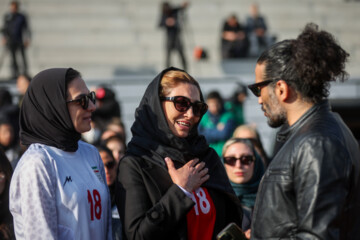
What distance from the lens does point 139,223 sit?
3.28 metres

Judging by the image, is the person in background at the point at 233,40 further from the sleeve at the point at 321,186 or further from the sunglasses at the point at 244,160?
the sleeve at the point at 321,186

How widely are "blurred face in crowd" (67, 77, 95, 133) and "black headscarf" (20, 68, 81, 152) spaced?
0.15 ft

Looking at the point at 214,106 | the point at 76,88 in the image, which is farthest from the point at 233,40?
the point at 76,88

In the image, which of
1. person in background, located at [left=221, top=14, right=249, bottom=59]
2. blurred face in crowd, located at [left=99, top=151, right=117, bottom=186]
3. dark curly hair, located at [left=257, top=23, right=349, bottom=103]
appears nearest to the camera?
dark curly hair, located at [left=257, top=23, right=349, bottom=103]

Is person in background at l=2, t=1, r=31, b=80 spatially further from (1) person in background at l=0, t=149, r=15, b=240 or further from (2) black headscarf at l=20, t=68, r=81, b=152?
(2) black headscarf at l=20, t=68, r=81, b=152

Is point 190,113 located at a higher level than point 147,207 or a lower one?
higher

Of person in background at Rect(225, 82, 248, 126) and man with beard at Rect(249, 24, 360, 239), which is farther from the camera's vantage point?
person in background at Rect(225, 82, 248, 126)

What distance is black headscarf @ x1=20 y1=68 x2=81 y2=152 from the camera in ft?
10.6

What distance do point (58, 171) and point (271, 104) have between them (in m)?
1.17

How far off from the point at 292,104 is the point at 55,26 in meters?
14.0

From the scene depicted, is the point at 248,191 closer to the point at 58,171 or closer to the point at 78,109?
the point at 78,109

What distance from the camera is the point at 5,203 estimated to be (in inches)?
152

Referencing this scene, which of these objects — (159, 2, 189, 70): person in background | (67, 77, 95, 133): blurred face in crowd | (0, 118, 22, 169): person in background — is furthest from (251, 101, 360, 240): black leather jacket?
(159, 2, 189, 70): person in background

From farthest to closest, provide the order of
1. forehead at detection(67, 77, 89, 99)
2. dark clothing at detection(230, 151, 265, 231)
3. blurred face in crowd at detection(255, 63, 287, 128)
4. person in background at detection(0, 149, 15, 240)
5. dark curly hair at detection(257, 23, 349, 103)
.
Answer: dark clothing at detection(230, 151, 265, 231)
person in background at detection(0, 149, 15, 240)
forehead at detection(67, 77, 89, 99)
blurred face in crowd at detection(255, 63, 287, 128)
dark curly hair at detection(257, 23, 349, 103)
